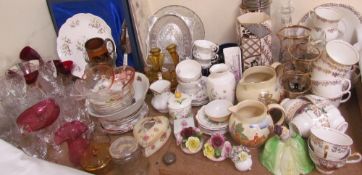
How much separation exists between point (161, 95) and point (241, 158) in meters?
0.34

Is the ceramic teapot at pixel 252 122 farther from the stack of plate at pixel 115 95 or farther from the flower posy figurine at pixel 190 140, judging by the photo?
the stack of plate at pixel 115 95

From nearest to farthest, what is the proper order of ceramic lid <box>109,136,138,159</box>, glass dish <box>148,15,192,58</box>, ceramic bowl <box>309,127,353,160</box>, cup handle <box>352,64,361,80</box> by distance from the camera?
ceramic bowl <box>309,127,353,160</box> → ceramic lid <box>109,136,138,159</box> → cup handle <box>352,64,361,80</box> → glass dish <box>148,15,192,58</box>

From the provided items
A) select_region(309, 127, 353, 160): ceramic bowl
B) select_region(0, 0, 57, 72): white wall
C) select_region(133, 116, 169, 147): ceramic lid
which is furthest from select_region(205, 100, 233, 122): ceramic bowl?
select_region(0, 0, 57, 72): white wall

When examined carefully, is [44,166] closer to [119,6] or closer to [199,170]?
[199,170]

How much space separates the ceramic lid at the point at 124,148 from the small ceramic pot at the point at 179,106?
0.14 m

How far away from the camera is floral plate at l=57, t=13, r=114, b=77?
117cm

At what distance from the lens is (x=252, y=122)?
86 cm

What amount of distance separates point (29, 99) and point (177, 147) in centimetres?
47

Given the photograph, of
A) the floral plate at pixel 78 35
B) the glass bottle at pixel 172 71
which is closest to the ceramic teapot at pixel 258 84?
the glass bottle at pixel 172 71

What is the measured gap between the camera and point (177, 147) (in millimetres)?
953

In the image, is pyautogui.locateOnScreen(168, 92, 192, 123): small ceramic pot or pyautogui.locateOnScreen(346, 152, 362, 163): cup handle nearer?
pyautogui.locateOnScreen(346, 152, 362, 163): cup handle

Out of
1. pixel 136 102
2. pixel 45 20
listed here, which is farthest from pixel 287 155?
pixel 45 20

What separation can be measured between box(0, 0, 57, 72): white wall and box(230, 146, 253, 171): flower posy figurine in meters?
0.76

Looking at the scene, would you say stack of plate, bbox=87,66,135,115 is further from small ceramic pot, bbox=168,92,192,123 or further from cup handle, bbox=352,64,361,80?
cup handle, bbox=352,64,361,80
